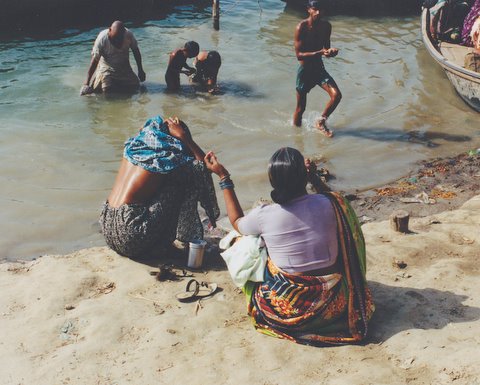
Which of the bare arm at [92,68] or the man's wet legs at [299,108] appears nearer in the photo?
the man's wet legs at [299,108]

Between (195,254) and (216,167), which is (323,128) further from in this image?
(216,167)

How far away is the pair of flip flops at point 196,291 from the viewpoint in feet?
12.9

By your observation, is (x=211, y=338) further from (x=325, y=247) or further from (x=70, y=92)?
(x=70, y=92)

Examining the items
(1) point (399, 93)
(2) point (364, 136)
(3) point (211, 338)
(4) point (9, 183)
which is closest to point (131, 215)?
(3) point (211, 338)

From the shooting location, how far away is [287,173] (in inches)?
122

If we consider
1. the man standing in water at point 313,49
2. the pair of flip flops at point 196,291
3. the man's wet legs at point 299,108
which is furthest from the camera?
the man's wet legs at point 299,108

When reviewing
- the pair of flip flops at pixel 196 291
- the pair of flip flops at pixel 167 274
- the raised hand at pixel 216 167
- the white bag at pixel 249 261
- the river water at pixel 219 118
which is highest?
the raised hand at pixel 216 167

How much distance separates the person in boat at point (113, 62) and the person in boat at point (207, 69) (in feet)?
2.76

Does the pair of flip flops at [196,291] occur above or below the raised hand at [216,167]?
below

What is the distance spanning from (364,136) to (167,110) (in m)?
2.79

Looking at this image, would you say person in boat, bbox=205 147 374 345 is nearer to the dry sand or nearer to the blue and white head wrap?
the dry sand

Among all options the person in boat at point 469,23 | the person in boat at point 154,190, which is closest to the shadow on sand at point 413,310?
the person in boat at point 154,190

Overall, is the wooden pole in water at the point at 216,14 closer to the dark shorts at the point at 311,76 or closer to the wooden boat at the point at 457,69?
the wooden boat at the point at 457,69

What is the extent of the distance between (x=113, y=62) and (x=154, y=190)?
187 inches
